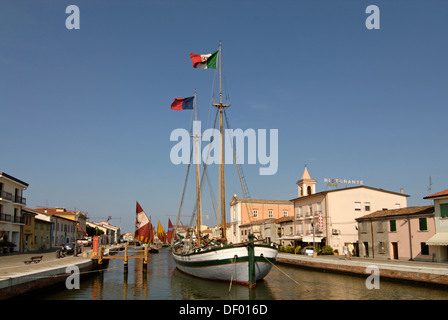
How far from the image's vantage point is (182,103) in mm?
41719

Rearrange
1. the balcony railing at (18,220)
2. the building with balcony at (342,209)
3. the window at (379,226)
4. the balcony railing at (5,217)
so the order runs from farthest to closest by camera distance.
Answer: the balcony railing at (18,220)
the building with balcony at (342,209)
the balcony railing at (5,217)
the window at (379,226)

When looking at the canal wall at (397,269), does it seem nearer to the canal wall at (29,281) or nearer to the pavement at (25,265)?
the canal wall at (29,281)

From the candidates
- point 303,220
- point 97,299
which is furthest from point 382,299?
point 303,220

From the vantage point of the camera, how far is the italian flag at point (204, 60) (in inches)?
1348

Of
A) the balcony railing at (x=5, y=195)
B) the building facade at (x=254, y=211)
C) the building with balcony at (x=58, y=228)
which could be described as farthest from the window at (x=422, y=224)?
the building with balcony at (x=58, y=228)

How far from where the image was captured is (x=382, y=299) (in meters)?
22.7

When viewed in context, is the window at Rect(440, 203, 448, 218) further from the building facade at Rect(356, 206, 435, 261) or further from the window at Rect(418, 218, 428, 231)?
the window at Rect(418, 218, 428, 231)

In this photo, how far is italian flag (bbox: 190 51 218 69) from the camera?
112 ft

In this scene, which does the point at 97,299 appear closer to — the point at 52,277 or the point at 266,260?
the point at 52,277

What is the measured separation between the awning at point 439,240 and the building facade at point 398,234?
234 cm

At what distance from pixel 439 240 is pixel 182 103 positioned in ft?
93.7

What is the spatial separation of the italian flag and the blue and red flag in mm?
7571

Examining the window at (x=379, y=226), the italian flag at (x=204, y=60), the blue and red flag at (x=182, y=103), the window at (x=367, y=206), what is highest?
the italian flag at (x=204, y=60)
